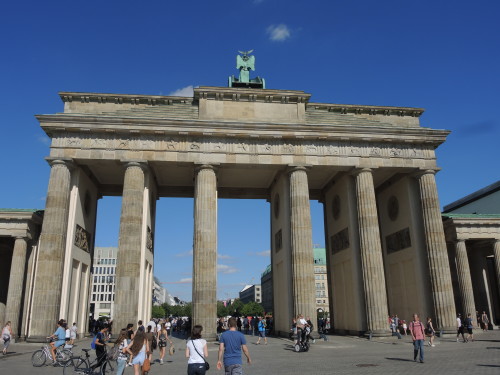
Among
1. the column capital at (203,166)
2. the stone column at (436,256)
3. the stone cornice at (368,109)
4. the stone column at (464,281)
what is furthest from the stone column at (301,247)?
the stone column at (464,281)

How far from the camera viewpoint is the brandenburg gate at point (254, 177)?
27.8 metres

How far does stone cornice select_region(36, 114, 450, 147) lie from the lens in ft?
95.3

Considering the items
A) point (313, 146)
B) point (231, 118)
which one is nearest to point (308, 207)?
point (313, 146)

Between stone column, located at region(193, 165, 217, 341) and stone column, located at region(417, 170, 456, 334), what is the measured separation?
15.5m

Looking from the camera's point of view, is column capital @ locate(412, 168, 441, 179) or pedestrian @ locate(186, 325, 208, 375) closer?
pedestrian @ locate(186, 325, 208, 375)

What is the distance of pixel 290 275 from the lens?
97.9 ft

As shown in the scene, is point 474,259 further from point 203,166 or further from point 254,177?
point 203,166

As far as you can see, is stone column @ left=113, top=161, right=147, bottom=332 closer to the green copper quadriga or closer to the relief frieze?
the relief frieze

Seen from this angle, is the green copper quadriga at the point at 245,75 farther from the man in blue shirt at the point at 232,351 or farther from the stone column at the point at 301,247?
the man in blue shirt at the point at 232,351

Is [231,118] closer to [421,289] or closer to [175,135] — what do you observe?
[175,135]

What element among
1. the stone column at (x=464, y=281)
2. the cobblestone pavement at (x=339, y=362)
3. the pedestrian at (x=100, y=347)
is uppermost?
the stone column at (x=464, y=281)

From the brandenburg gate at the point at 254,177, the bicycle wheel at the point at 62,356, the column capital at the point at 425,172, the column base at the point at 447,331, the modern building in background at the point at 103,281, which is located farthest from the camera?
the modern building in background at the point at 103,281

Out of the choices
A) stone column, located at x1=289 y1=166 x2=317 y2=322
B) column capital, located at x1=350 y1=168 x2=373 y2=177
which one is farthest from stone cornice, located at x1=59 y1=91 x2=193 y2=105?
column capital, located at x1=350 y1=168 x2=373 y2=177

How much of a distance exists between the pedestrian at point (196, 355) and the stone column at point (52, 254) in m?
20.6
